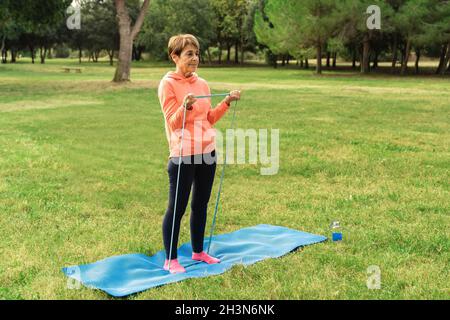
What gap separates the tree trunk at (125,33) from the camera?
85.8 ft

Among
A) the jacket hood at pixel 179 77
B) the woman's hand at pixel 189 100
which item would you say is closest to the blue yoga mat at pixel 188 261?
the woman's hand at pixel 189 100

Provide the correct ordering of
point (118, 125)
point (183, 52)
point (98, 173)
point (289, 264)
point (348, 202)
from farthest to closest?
1. point (118, 125)
2. point (98, 173)
3. point (348, 202)
4. point (289, 264)
5. point (183, 52)

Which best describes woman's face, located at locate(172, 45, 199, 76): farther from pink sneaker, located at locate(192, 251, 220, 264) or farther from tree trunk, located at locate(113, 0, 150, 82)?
tree trunk, located at locate(113, 0, 150, 82)

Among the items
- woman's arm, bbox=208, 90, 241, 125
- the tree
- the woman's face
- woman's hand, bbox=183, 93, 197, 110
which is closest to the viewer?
woman's hand, bbox=183, 93, 197, 110

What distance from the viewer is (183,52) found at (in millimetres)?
4617

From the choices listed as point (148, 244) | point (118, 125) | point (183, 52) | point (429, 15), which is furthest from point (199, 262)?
point (429, 15)

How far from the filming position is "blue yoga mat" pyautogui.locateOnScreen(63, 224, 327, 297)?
4.60m

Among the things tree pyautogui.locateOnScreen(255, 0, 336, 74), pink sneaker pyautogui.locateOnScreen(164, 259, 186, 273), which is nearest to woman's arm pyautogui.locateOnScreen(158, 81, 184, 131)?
pink sneaker pyautogui.locateOnScreen(164, 259, 186, 273)

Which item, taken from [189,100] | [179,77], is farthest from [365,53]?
[189,100]

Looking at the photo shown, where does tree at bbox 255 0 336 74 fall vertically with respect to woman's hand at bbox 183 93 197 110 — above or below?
above

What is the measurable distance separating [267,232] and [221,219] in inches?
29.4

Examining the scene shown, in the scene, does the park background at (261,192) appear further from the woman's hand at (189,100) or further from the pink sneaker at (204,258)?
the woman's hand at (189,100)

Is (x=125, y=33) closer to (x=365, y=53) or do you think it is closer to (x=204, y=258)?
(x=365, y=53)
